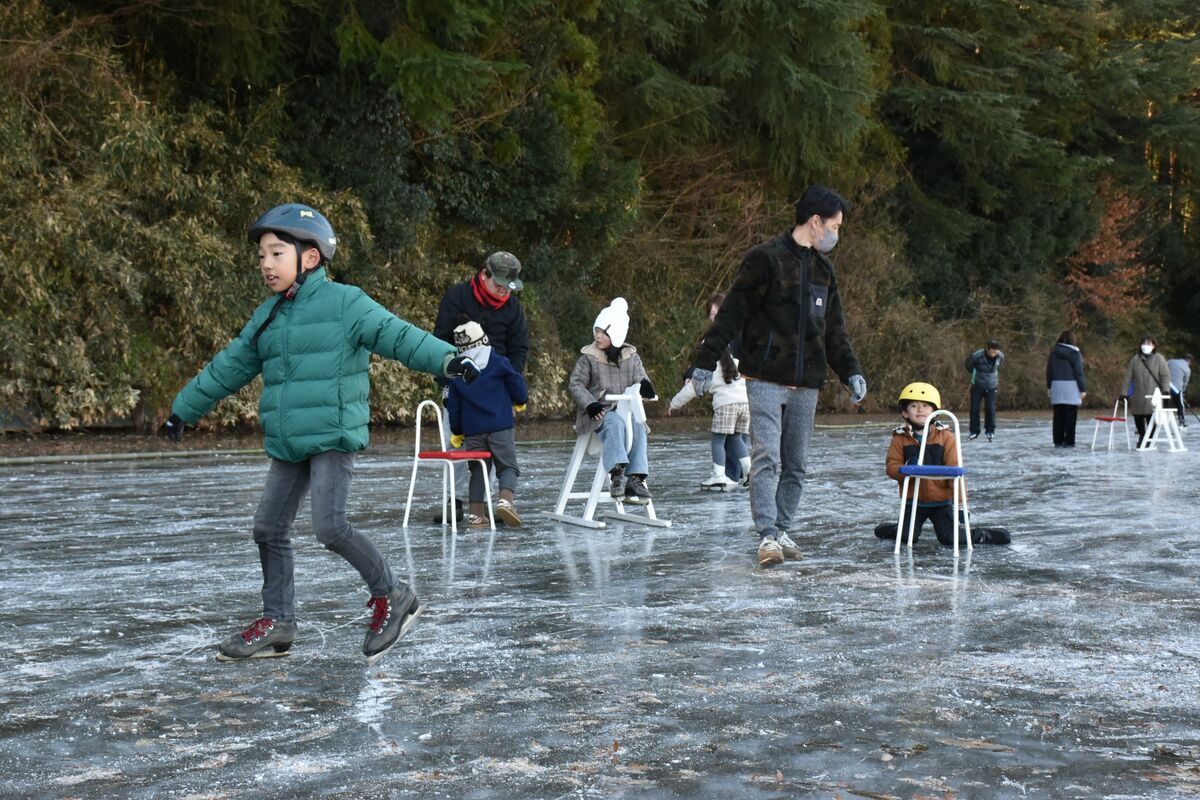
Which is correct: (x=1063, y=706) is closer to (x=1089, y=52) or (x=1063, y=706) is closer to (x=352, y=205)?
(x=352, y=205)

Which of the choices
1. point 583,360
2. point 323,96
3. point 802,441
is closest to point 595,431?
point 583,360

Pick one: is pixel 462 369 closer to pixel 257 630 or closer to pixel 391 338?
pixel 391 338

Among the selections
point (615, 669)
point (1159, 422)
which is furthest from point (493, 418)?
point (1159, 422)

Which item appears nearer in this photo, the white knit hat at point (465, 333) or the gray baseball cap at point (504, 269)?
the white knit hat at point (465, 333)

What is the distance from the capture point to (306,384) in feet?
21.1

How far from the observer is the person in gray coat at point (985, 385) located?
84.5 feet

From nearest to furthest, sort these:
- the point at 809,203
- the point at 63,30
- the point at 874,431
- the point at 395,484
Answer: the point at 809,203 → the point at 395,484 → the point at 63,30 → the point at 874,431

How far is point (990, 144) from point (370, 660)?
34895 millimetres

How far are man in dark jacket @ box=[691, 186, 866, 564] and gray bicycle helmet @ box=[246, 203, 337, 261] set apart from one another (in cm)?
332

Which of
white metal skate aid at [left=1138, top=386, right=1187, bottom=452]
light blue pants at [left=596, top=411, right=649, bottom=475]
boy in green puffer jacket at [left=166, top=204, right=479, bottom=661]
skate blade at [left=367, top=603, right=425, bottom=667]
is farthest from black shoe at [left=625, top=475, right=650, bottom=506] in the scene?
white metal skate aid at [left=1138, top=386, right=1187, bottom=452]

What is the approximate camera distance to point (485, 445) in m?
11.4

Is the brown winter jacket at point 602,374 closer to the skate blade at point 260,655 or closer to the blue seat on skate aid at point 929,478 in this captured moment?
the blue seat on skate aid at point 929,478

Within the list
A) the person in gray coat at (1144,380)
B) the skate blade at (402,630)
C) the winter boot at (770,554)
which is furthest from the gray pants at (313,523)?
the person in gray coat at (1144,380)

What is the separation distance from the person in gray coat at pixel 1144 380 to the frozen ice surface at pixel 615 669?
11994 millimetres
